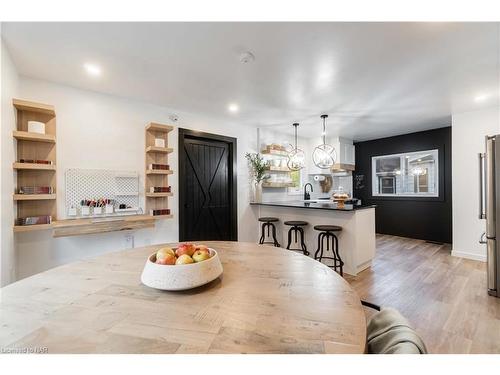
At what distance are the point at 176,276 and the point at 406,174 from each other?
6.00 m

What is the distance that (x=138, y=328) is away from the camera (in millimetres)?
765

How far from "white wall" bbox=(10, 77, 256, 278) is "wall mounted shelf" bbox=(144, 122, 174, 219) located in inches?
4.1

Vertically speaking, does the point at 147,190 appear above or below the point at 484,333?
above

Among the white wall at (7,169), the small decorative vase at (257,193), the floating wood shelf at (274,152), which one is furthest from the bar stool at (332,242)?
the white wall at (7,169)

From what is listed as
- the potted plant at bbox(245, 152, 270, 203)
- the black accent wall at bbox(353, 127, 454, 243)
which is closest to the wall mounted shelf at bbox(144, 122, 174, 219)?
the potted plant at bbox(245, 152, 270, 203)

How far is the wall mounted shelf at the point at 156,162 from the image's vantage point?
10.1 ft

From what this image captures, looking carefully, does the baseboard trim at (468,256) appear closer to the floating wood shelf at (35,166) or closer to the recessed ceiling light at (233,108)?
the recessed ceiling light at (233,108)

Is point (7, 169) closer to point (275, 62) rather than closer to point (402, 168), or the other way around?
point (275, 62)

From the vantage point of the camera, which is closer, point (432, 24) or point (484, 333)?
point (432, 24)

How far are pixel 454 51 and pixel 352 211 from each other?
6.32ft

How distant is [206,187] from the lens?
3920mm

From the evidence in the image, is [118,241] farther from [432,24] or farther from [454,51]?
[454,51]


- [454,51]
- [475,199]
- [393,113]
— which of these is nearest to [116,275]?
[454,51]

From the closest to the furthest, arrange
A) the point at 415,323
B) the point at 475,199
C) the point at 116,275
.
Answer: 1. the point at 116,275
2. the point at 415,323
3. the point at 475,199
